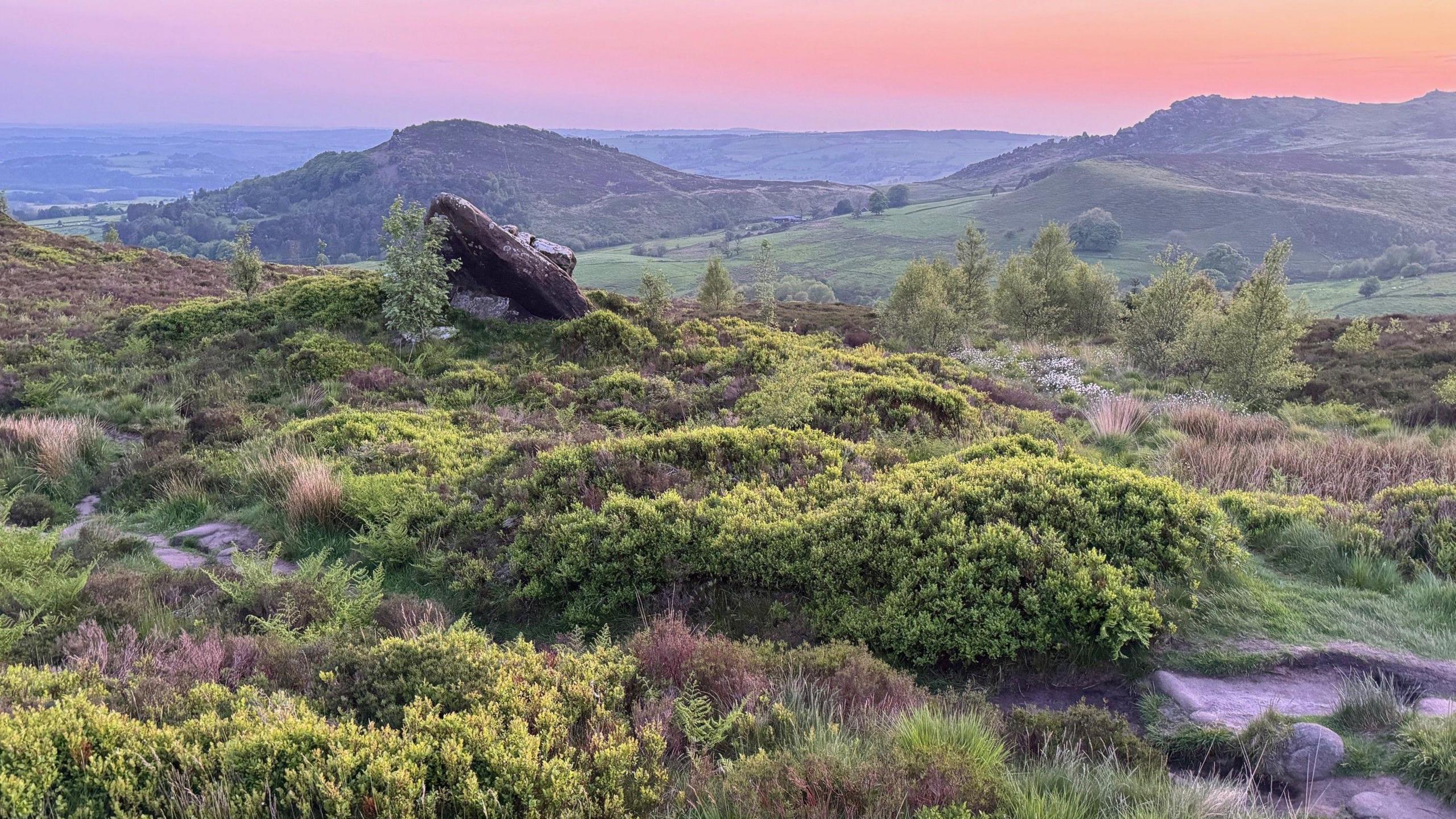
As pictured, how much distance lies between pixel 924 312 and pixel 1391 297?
299 ft

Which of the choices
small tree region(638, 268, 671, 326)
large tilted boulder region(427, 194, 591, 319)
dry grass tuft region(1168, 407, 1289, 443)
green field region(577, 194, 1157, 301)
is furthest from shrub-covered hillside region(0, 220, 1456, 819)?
green field region(577, 194, 1157, 301)

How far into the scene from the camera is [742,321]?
74.8 ft

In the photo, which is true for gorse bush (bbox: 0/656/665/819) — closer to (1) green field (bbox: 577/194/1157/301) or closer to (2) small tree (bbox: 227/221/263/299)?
(2) small tree (bbox: 227/221/263/299)

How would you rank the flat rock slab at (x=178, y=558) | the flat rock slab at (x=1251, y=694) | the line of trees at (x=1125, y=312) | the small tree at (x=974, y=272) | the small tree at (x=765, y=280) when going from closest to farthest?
the flat rock slab at (x=1251, y=694)
the flat rock slab at (x=178, y=558)
the line of trees at (x=1125, y=312)
the small tree at (x=974, y=272)
the small tree at (x=765, y=280)

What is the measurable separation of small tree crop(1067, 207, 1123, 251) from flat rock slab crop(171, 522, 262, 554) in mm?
154966

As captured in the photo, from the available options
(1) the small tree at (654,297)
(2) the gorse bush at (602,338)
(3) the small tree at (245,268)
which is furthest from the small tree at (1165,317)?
(3) the small tree at (245,268)

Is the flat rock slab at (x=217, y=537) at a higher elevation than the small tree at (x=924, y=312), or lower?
lower

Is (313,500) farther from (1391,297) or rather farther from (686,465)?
(1391,297)

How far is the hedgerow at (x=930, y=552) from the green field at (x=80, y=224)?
125418 millimetres

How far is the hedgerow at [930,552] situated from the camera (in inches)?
202

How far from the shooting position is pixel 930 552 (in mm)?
5785

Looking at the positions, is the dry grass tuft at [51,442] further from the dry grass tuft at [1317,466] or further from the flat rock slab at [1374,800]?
the dry grass tuft at [1317,466]

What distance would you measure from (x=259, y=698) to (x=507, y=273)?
15083 millimetres

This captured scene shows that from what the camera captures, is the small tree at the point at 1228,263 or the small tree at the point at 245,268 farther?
the small tree at the point at 1228,263
